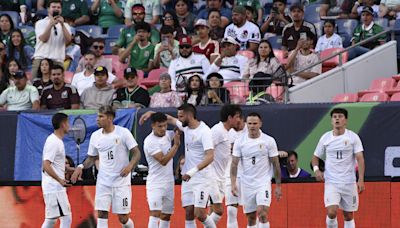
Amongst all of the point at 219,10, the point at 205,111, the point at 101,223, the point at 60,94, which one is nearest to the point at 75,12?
the point at 219,10

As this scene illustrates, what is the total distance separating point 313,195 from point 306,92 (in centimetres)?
295

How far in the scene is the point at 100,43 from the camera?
2453 cm

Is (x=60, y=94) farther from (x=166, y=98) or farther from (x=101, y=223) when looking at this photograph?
(x=101, y=223)

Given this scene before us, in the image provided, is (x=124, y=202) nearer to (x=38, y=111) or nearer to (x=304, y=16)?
(x=38, y=111)

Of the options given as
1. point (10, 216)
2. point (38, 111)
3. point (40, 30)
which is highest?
point (40, 30)

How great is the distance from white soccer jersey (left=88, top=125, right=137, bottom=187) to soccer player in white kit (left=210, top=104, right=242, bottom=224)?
1217mm

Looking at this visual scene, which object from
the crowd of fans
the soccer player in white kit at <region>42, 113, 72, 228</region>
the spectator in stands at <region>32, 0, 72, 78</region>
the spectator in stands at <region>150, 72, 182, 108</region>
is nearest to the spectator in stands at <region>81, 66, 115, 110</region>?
the crowd of fans

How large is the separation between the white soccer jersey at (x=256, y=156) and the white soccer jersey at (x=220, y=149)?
1.83ft

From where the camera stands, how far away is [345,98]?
22500mm

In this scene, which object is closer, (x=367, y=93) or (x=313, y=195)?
(x=313, y=195)

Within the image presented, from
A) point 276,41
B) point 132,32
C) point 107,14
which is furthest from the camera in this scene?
point 107,14

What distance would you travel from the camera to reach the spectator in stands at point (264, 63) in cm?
2281

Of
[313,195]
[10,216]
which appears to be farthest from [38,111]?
[313,195]

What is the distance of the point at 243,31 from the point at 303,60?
4.96ft
